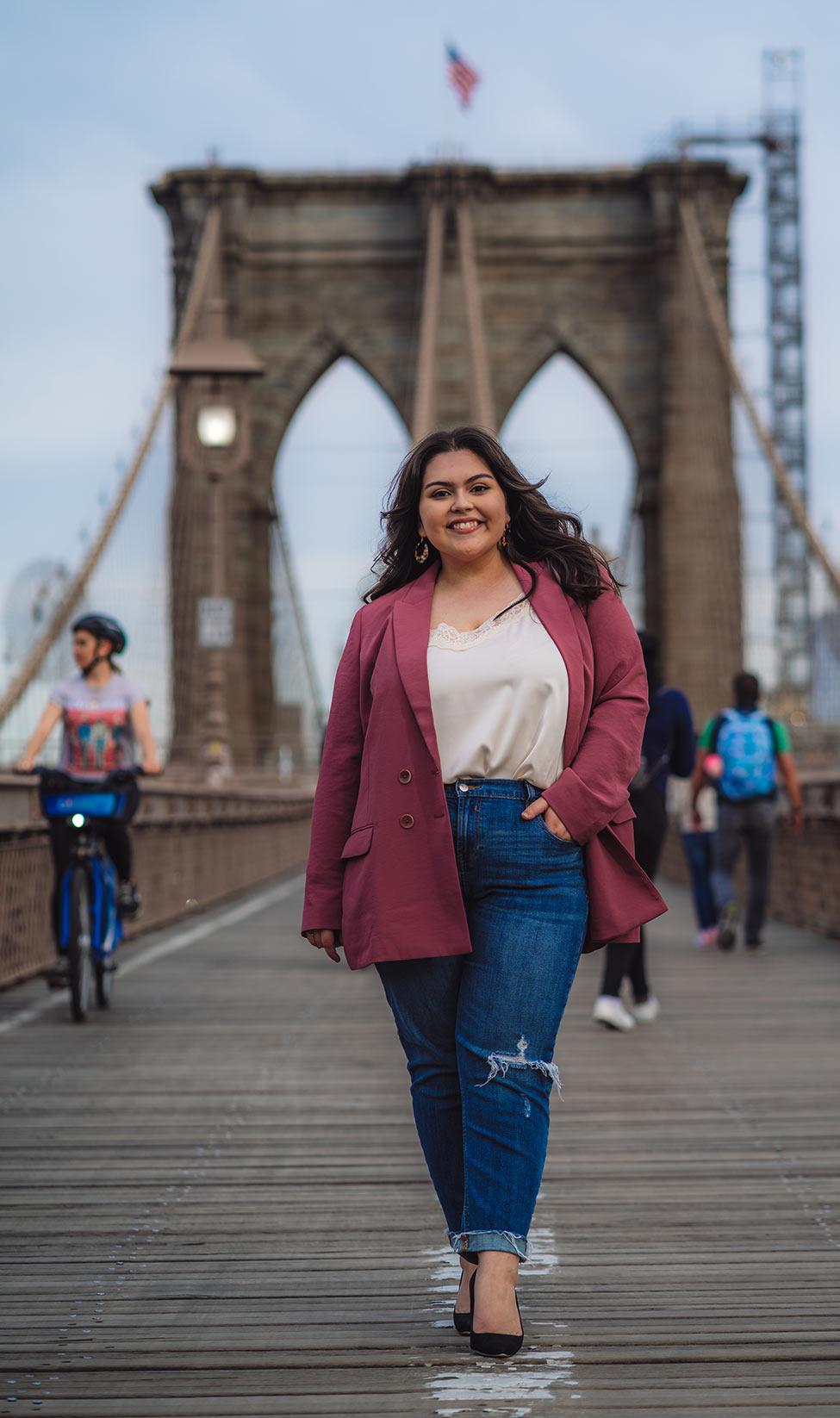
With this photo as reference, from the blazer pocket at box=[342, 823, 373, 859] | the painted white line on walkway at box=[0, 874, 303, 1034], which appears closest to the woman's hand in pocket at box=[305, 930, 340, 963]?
the blazer pocket at box=[342, 823, 373, 859]

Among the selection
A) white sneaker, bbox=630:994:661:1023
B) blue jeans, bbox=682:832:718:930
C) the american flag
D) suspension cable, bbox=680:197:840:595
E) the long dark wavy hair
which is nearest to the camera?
the long dark wavy hair

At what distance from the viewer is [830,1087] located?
21.0ft

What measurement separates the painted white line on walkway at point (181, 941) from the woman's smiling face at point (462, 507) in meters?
4.69

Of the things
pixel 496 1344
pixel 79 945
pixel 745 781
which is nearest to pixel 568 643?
pixel 496 1344

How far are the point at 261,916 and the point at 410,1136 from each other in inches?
383

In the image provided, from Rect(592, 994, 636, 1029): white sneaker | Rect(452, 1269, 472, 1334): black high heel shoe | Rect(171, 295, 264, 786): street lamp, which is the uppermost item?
Rect(171, 295, 264, 786): street lamp

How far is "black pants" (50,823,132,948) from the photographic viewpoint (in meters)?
8.05

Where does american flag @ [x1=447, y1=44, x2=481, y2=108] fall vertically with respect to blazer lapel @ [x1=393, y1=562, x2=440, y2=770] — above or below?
above

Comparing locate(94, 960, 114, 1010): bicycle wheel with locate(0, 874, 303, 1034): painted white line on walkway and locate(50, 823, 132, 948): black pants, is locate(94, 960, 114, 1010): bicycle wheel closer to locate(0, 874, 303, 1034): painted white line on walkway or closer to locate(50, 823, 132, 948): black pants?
locate(0, 874, 303, 1034): painted white line on walkway

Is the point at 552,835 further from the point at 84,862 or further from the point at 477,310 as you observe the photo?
the point at 477,310

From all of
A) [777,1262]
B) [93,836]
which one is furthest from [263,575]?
[777,1262]

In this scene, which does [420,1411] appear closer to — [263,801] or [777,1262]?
[777,1262]

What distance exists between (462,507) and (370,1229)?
1.60m

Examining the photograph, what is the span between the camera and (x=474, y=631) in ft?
11.5
